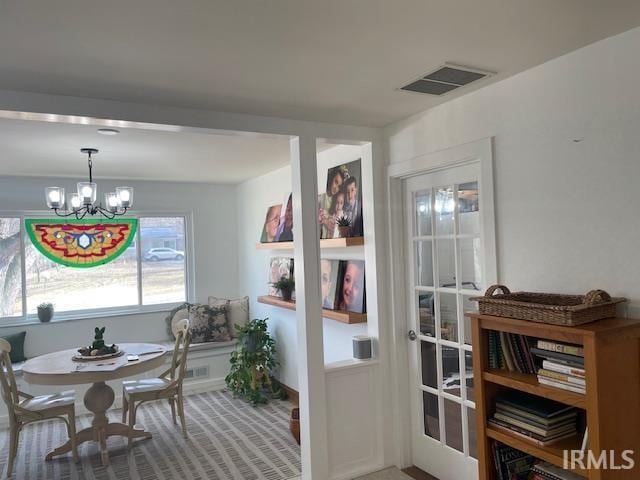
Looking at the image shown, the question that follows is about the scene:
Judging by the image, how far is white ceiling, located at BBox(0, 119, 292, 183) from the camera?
321 cm

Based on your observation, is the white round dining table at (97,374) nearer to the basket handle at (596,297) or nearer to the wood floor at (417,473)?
the wood floor at (417,473)

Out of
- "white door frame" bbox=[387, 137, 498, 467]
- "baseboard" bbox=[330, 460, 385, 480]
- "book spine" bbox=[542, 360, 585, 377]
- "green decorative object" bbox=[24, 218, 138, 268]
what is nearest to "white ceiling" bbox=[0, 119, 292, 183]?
"green decorative object" bbox=[24, 218, 138, 268]

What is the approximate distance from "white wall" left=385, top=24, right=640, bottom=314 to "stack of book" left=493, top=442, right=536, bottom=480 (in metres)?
0.77

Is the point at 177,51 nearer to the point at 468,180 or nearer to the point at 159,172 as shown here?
the point at 468,180

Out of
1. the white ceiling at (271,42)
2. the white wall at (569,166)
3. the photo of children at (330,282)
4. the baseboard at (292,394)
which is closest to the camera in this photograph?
the white ceiling at (271,42)

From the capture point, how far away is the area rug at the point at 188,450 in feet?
11.1

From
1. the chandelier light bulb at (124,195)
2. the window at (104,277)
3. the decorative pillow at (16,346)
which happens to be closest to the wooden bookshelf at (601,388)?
the chandelier light bulb at (124,195)

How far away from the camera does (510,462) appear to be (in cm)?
211

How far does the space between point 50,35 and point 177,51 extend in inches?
17.6

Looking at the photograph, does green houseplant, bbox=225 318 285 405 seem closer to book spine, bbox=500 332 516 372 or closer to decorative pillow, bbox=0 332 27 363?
decorative pillow, bbox=0 332 27 363

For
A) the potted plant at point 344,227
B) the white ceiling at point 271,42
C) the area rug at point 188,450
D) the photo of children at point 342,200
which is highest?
the white ceiling at point 271,42

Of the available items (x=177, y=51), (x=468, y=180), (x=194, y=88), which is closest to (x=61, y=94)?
(x=194, y=88)

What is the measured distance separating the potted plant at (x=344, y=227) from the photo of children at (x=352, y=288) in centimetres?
26

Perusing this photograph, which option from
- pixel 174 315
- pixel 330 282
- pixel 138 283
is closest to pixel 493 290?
pixel 330 282
